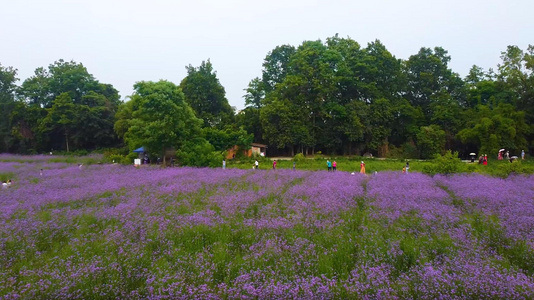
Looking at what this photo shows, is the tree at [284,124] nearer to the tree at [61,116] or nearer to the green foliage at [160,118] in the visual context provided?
the green foliage at [160,118]

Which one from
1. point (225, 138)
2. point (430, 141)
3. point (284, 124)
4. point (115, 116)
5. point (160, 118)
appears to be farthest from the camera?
point (115, 116)

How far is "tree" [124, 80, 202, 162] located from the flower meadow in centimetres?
1528

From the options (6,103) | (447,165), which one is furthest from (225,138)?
(6,103)

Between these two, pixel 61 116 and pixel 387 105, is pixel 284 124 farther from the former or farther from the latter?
pixel 61 116

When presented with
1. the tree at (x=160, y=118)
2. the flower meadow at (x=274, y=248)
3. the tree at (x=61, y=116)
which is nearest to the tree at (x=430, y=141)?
the tree at (x=160, y=118)

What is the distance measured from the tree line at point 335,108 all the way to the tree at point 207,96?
5.7 inches

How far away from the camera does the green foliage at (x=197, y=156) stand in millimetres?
25438

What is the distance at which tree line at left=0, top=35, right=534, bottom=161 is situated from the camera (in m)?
35.7

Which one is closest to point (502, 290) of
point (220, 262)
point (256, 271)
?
point (256, 271)

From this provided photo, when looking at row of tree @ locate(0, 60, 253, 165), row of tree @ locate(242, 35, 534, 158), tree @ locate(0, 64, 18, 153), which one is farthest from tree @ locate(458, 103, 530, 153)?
tree @ locate(0, 64, 18, 153)

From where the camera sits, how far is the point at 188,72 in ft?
144

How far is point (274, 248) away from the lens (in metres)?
5.68

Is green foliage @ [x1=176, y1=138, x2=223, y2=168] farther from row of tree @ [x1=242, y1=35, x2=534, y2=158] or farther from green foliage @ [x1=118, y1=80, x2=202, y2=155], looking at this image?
row of tree @ [x1=242, y1=35, x2=534, y2=158]

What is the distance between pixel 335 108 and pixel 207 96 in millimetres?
17356
